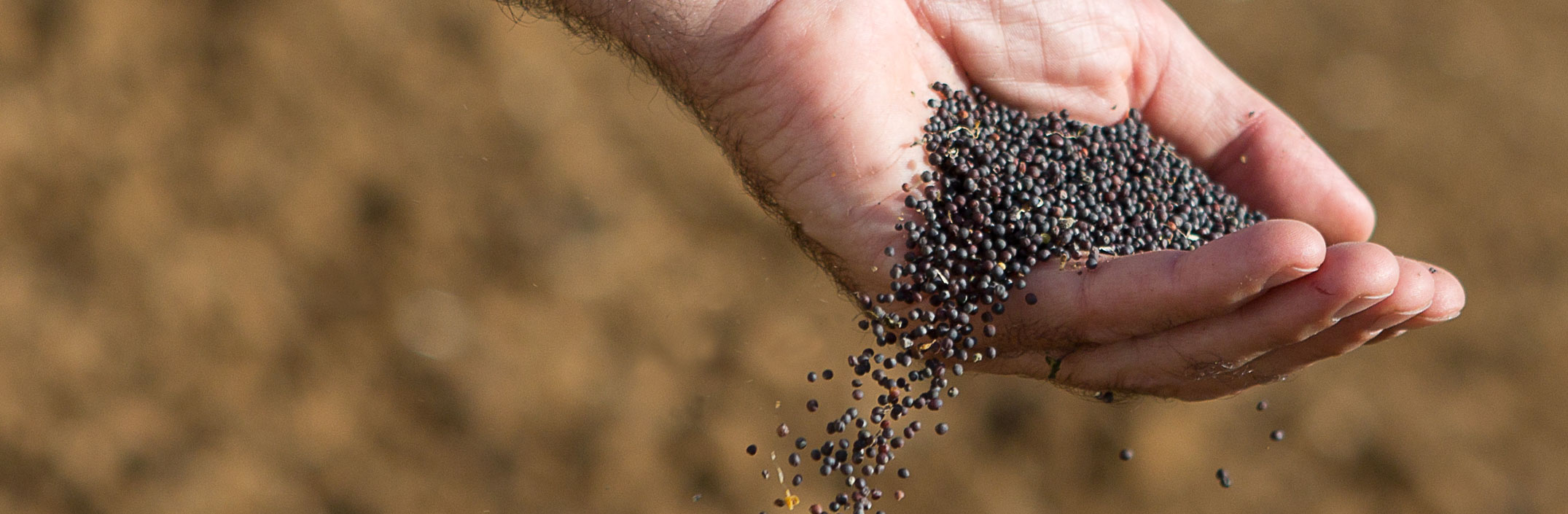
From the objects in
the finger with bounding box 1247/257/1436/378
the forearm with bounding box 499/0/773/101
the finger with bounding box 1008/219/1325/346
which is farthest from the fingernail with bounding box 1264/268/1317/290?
the forearm with bounding box 499/0/773/101

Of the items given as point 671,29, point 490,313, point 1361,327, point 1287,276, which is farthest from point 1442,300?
point 490,313

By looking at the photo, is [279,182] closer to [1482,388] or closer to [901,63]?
[901,63]

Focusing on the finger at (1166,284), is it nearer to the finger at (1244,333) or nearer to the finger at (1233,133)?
the finger at (1244,333)

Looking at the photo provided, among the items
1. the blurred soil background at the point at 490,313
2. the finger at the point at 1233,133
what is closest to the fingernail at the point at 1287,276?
the finger at the point at 1233,133

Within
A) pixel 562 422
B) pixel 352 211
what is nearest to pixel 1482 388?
pixel 562 422

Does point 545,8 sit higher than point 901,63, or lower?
higher

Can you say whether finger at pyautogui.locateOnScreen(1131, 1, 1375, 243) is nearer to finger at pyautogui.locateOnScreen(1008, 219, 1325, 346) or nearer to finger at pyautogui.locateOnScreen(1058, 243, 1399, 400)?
finger at pyautogui.locateOnScreen(1058, 243, 1399, 400)
